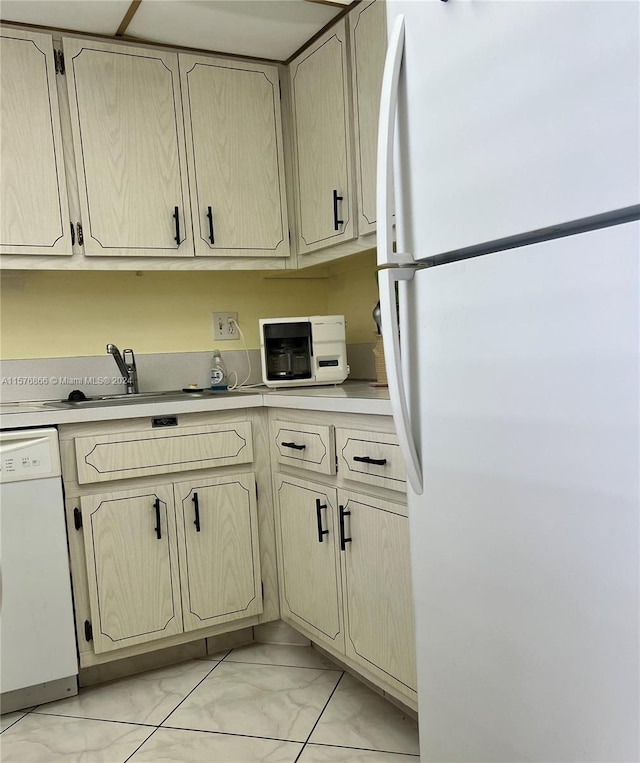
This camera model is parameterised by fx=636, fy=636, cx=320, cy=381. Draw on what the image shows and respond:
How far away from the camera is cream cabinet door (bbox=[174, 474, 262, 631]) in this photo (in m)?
2.14

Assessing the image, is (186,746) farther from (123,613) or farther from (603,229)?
(603,229)

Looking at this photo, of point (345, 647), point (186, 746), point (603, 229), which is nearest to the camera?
point (603, 229)

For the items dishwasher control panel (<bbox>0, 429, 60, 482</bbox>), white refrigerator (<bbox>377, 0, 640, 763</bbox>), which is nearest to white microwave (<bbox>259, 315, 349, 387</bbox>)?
dishwasher control panel (<bbox>0, 429, 60, 482</bbox>)

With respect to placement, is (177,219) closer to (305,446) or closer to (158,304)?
(158,304)

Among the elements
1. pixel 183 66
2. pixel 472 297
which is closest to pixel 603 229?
pixel 472 297

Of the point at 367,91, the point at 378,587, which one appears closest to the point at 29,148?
the point at 367,91

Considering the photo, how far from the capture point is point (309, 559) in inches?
82.0

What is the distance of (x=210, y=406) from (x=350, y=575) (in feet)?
2.39

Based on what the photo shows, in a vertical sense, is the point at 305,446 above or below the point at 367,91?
below

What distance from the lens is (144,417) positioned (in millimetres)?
2076

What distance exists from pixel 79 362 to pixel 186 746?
1434 mm

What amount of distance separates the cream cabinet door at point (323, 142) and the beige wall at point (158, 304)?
31 cm

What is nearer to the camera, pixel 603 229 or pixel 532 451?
pixel 603 229

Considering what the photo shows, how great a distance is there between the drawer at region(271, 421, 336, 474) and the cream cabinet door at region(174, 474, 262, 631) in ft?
0.60
